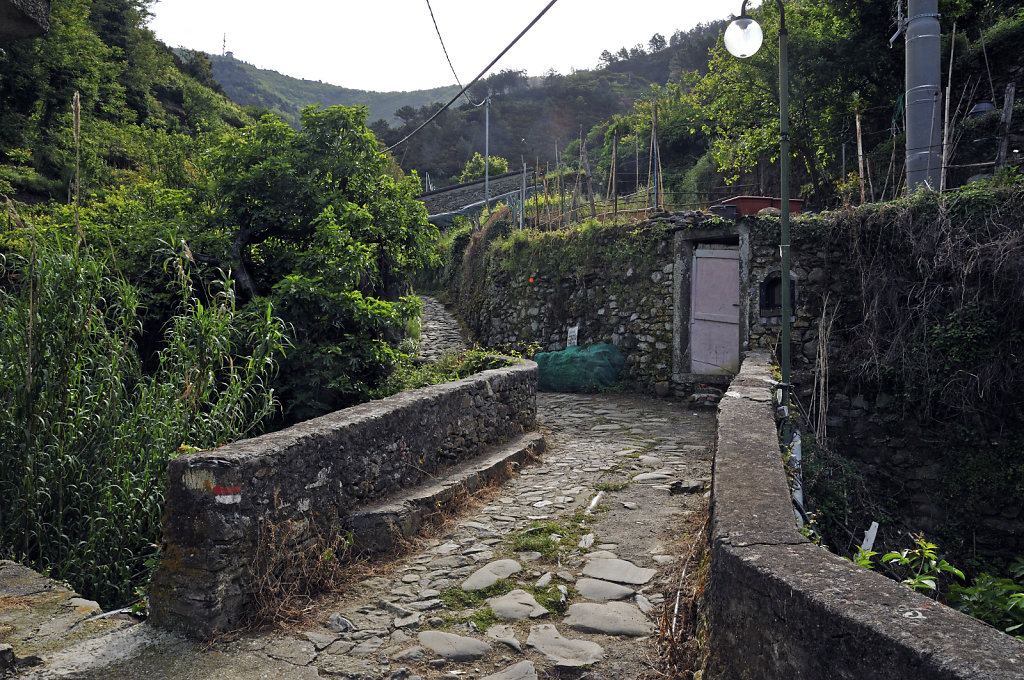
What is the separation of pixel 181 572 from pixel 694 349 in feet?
27.3

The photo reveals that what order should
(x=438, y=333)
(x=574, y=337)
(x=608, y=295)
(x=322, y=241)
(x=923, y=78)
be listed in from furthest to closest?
(x=438, y=333) → (x=574, y=337) → (x=608, y=295) → (x=923, y=78) → (x=322, y=241)

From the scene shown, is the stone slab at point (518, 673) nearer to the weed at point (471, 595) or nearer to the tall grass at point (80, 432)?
the weed at point (471, 595)

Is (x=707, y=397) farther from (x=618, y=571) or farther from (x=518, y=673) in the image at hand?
(x=518, y=673)

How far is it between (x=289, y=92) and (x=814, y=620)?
89.9m

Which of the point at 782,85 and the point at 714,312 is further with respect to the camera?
the point at 714,312

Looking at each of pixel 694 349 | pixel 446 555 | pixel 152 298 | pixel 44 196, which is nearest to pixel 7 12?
pixel 446 555

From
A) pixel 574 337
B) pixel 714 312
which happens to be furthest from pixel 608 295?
pixel 714 312

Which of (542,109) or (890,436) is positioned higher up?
(542,109)

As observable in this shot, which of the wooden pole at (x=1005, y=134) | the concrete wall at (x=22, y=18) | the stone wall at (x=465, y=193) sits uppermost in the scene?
the stone wall at (x=465, y=193)

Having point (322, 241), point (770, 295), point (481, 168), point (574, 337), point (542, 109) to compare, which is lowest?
point (574, 337)

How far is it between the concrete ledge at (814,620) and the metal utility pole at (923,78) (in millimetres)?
9459

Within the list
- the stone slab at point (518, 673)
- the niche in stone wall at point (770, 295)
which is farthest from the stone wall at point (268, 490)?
the niche in stone wall at point (770, 295)

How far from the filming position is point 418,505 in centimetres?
418

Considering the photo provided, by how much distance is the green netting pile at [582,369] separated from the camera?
10.5 m
